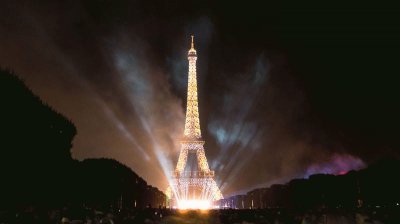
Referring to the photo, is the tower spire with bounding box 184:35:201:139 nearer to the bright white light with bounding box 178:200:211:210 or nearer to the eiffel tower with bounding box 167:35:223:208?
the eiffel tower with bounding box 167:35:223:208

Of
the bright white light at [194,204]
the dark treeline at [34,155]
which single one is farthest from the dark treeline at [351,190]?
the bright white light at [194,204]

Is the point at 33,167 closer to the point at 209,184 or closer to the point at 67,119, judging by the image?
the point at 67,119

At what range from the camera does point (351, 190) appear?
176ft

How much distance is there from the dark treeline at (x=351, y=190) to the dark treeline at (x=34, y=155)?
69.1 ft

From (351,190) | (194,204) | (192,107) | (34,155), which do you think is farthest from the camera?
(194,204)

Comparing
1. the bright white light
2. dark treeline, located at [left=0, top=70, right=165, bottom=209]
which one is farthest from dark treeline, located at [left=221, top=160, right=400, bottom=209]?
the bright white light

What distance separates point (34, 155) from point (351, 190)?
1467 inches

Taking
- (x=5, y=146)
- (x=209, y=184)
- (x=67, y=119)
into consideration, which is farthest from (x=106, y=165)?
(x=209, y=184)

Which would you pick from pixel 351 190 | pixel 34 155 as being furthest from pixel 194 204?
pixel 34 155

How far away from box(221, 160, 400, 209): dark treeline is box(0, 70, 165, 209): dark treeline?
69.1ft

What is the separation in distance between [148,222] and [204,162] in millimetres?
73895

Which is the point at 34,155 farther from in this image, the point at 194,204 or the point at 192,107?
the point at 194,204

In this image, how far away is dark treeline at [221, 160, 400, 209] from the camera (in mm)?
48344

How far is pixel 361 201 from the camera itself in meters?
50.3
